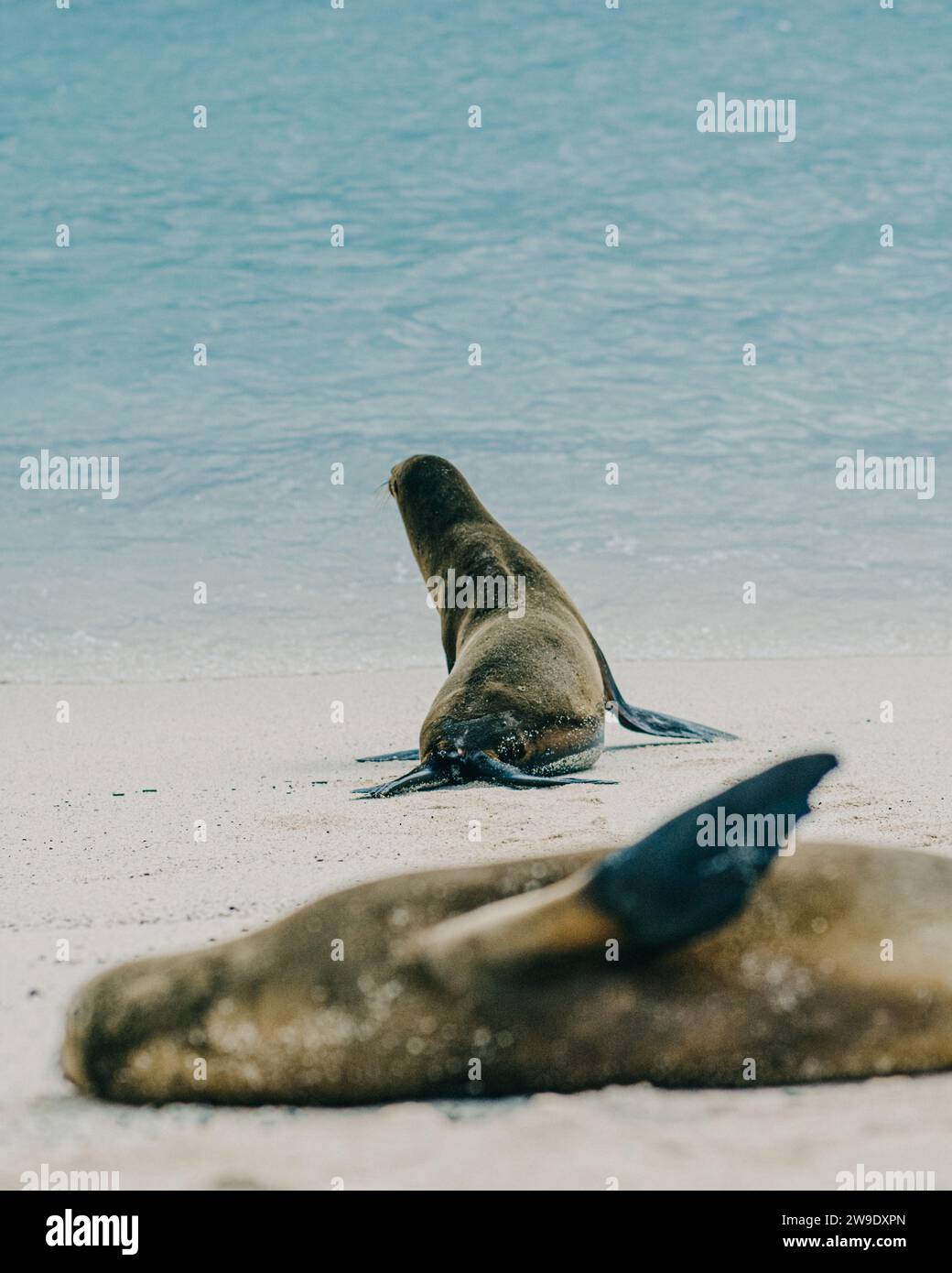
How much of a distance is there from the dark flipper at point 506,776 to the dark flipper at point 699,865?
299cm

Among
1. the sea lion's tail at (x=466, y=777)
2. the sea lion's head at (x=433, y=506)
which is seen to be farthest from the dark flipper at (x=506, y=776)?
the sea lion's head at (x=433, y=506)

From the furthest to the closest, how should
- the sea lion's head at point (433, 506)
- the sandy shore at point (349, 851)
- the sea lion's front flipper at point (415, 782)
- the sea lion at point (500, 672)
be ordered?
the sea lion's head at point (433, 506), the sea lion at point (500, 672), the sea lion's front flipper at point (415, 782), the sandy shore at point (349, 851)

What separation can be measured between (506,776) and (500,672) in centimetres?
67

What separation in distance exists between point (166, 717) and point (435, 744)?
2573 mm

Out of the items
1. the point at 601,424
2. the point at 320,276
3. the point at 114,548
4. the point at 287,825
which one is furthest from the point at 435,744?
the point at 320,276

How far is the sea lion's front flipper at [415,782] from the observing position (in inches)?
191

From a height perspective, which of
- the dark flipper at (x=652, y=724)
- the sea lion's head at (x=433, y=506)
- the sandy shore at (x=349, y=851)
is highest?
the sea lion's head at (x=433, y=506)

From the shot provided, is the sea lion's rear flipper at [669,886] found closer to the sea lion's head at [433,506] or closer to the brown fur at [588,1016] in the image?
the brown fur at [588,1016]

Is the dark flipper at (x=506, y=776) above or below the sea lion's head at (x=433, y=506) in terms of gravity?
below

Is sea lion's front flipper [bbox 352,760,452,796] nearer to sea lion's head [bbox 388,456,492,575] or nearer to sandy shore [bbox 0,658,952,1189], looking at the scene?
sandy shore [bbox 0,658,952,1189]

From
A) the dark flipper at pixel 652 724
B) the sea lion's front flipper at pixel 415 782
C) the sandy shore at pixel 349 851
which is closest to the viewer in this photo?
the sandy shore at pixel 349 851

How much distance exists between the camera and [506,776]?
5039mm

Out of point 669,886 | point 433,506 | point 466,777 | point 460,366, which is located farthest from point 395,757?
point 460,366
